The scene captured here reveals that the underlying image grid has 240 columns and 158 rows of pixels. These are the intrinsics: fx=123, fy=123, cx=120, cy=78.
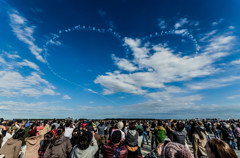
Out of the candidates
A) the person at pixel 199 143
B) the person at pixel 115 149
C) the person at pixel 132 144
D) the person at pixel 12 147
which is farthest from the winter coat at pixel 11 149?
the person at pixel 199 143

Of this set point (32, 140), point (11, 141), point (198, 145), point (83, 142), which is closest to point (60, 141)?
point (32, 140)

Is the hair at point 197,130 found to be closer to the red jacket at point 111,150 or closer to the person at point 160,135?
the person at point 160,135

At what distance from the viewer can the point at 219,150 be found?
1.82 meters

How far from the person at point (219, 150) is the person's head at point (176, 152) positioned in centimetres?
32

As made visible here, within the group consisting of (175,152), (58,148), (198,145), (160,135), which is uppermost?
(175,152)

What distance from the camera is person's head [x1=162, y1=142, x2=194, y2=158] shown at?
2076mm

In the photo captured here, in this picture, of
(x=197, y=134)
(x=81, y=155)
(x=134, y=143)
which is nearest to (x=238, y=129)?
(x=197, y=134)

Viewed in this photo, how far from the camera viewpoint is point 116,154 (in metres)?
3.32

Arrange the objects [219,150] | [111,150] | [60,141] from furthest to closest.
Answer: [60,141] → [111,150] → [219,150]

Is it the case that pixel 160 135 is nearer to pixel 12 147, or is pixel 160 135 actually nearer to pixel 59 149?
pixel 59 149

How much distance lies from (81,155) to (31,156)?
105 inches

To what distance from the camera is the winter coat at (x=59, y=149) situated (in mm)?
4039

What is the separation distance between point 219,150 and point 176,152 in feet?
2.08

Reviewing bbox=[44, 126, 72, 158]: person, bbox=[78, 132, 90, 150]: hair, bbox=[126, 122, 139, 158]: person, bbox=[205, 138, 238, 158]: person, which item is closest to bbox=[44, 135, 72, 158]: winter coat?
bbox=[44, 126, 72, 158]: person
